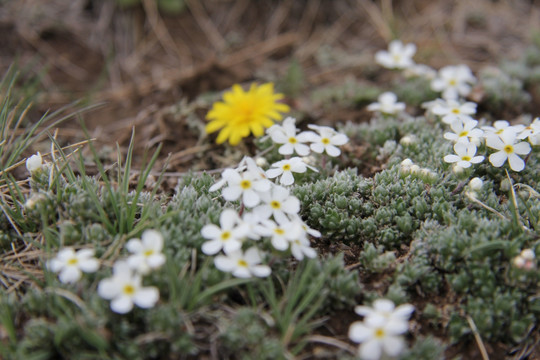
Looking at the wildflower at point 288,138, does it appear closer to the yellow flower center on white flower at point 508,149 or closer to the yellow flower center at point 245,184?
the yellow flower center at point 245,184

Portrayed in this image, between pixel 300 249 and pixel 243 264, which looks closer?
pixel 243 264

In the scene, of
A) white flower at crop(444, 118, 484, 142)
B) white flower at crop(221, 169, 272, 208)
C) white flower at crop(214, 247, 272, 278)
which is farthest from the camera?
white flower at crop(444, 118, 484, 142)

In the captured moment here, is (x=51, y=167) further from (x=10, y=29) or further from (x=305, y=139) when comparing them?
(x=10, y=29)

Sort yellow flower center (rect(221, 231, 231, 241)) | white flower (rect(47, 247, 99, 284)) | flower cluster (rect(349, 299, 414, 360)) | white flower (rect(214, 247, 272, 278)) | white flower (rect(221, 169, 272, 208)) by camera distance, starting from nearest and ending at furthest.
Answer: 1. flower cluster (rect(349, 299, 414, 360))
2. white flower (rect(47, 247, 99, 284))
3. white flower (rect(214, 247, 272, 278))
4. yellow flower center (rect(221, 231, 231, 241))
5. white flower (rect(221, 169, 272, 208))

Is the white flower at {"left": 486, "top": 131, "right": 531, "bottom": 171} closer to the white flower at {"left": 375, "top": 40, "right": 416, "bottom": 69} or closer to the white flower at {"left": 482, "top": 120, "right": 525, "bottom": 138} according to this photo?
the white flower at {"left": 482, "top": 120, "right": 525, "bottom": 138}

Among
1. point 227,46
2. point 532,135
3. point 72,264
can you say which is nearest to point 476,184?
point 532,135

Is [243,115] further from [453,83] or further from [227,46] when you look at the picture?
[227,46]

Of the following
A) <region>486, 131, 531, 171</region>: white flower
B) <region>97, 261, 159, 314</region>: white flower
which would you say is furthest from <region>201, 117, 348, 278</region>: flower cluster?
<region>486, 131, 531, 171</region>: white flower

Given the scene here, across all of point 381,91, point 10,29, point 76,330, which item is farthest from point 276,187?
point 10,29
